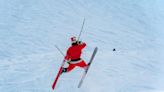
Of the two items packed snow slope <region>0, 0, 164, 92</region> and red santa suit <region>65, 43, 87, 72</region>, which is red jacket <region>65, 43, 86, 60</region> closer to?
red santa suit <region>65, 43, 87, 72</region>

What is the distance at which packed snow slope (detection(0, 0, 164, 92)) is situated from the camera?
37.9ft

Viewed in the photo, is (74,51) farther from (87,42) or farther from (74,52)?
(87,42)

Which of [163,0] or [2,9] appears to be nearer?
[2,9]

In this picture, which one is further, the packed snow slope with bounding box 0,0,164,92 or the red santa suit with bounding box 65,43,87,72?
the packed snow slope with bounding box 0,0,164,92

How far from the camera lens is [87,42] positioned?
45.6 feet

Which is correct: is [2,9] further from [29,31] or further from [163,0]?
[163,0]

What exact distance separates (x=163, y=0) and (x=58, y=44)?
7.23 m

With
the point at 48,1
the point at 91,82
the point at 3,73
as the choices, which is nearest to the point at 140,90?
the point at 91,82

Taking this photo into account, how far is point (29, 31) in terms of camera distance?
14.0 meters

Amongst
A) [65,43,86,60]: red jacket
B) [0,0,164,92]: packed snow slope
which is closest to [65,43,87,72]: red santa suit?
[65,43,86,60]: red jacket

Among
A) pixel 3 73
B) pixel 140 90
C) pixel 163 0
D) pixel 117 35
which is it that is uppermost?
pixel 163 0

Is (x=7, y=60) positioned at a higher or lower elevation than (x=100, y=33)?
lower

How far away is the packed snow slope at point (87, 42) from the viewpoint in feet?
37.9

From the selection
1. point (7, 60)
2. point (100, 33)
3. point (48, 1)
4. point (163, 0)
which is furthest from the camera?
point (163, 0)
